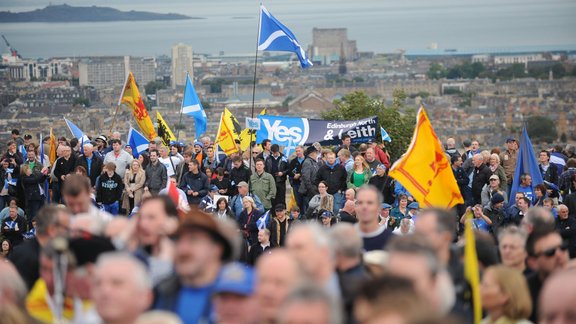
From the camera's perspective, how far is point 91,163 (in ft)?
55.8

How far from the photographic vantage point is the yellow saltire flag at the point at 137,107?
2194 centimetres

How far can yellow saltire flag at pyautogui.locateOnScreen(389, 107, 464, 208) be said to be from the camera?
1062 centimetres

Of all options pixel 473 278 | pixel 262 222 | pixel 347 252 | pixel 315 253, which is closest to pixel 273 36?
pixel 262 222

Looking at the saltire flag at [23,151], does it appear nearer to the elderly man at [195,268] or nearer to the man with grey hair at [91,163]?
the man with grey hair at [91,163]

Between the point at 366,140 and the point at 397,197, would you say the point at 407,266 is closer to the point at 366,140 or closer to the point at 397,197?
the point at 397,197

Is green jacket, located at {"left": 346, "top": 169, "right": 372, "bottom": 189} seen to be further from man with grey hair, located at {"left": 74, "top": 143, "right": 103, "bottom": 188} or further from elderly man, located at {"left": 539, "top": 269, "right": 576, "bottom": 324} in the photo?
elderly man, located at {"left": 539, "top": 269, "right": 576, "bottom": 324}

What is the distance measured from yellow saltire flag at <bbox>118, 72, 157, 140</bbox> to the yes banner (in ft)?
10.5

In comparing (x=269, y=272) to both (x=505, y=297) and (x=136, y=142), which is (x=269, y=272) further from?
(x=136, y=142)

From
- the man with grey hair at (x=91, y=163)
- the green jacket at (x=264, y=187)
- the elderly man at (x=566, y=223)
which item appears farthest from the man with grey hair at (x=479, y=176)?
the man with grey hair at (x=91, y=163)

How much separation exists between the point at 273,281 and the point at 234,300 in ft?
0.84

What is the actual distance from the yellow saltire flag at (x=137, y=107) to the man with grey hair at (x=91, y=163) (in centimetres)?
477

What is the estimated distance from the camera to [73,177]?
322 inches

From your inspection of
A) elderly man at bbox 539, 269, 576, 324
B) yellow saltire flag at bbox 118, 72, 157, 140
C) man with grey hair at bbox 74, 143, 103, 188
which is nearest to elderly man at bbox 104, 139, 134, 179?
man with grey hair at bbox 74, 143, 103, 188

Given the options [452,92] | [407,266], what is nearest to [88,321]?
[407,266]
